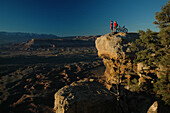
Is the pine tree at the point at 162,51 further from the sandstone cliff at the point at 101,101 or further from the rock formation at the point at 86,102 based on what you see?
the rock formation at the point at 86,102

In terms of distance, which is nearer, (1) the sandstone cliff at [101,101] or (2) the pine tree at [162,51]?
(1) the sandstone cliff at [101,101]

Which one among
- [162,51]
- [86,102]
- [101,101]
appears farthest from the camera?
[162,51]

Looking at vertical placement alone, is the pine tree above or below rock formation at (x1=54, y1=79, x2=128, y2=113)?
above

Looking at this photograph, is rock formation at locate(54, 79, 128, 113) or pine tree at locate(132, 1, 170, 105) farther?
pine tree at locate(132, 1, 170, 105)

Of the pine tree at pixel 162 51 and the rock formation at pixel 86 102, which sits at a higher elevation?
the pine tree at pixel 162 51

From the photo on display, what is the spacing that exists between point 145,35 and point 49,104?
38.0 feet

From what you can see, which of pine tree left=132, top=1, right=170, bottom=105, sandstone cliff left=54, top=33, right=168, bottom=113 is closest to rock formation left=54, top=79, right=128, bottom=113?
sandstone cliff left=54, top=33, right=168, bottom=113

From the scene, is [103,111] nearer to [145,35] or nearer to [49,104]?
[145,35]

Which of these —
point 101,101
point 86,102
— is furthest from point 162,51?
point 86,102

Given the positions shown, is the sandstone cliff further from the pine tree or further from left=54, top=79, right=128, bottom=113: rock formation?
the pine tree

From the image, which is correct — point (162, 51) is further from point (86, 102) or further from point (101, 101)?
point (86, 102)

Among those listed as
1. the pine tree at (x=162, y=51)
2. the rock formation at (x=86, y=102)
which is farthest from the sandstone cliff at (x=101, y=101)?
the pine tree at (x=162, y=51)

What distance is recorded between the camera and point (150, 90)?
8.26 metres

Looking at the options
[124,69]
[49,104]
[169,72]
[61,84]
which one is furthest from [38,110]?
[169,72]
